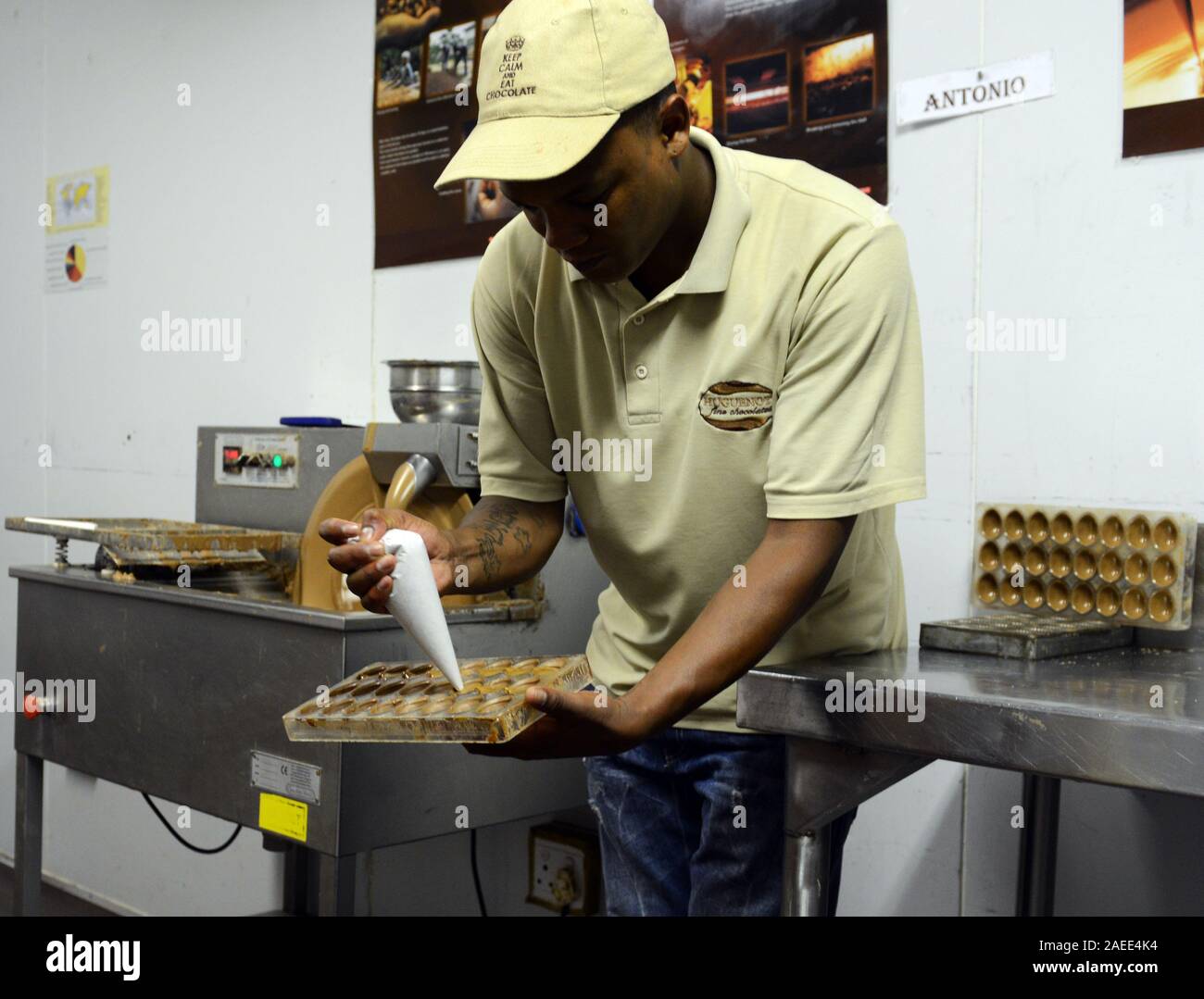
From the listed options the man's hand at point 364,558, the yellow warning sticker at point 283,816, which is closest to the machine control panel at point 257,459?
the yellow warning sticker at point 283,816

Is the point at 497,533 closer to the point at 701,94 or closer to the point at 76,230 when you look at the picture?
the point at 701,94

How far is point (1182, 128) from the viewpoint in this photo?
5.25 ft

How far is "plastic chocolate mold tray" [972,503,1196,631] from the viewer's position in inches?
62.3

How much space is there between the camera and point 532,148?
3.55ft

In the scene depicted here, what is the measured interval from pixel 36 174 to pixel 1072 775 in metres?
3.42

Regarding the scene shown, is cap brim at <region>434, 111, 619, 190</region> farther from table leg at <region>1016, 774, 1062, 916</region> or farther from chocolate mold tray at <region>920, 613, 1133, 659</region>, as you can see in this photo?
table leg at <region>1016, 774, 1062, 916</region>

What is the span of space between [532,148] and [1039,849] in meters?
1.20

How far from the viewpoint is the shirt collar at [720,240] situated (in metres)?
1.25

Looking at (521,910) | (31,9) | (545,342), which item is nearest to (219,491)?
(521,910)

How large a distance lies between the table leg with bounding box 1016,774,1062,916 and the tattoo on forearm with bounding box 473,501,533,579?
31.4 inches

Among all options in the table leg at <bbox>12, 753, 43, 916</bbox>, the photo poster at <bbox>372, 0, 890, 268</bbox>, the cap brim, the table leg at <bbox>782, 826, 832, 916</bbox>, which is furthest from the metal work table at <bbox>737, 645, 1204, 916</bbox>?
the table leg at <bbox>12, 753, 43, 916</bbox>

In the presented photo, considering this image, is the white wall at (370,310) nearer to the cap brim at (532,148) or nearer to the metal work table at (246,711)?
the metal work table at (246,711)

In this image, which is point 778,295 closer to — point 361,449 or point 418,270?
point 361,449

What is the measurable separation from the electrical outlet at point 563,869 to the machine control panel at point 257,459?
0.83 meters
